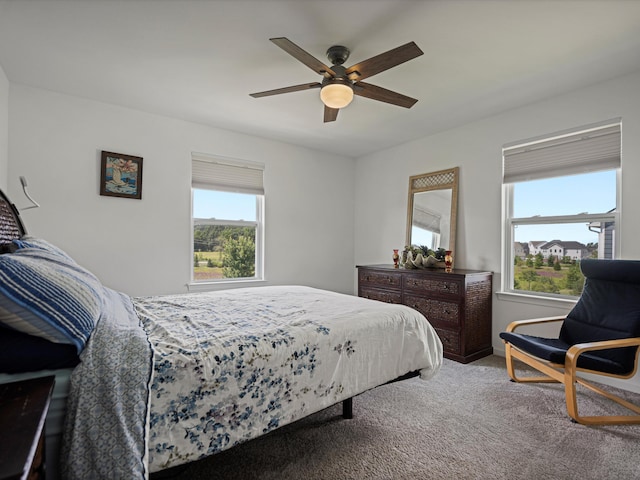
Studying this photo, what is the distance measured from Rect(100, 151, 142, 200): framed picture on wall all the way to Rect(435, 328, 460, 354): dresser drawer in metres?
3.52

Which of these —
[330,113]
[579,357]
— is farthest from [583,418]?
[330,113]

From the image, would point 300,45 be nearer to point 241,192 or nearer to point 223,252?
point 241,192

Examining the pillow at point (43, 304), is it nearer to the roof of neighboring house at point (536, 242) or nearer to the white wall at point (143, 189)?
the white wall at point (143, 189)

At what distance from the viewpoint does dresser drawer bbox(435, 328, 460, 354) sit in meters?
3.16

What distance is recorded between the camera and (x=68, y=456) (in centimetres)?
92

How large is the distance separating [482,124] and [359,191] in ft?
6.73

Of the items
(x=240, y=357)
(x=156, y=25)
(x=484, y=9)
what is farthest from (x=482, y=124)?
(x=240, y=357)

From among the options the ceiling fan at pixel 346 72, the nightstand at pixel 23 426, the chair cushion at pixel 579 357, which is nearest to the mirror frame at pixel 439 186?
the chair cushion at pixel 579 357

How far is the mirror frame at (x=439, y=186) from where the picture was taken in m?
3.80

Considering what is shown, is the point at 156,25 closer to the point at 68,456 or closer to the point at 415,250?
the point at 68,456

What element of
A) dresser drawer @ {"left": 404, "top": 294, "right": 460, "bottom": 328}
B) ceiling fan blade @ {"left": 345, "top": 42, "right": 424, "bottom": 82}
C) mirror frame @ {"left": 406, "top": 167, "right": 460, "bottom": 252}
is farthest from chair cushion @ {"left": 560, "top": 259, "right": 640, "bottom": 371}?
ceiling fan blade @ {"left": 345, "top": 42, "right": 424, "bottom": 82}

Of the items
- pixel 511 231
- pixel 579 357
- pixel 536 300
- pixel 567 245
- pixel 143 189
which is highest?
pixel 143 189

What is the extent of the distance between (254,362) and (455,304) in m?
2.45

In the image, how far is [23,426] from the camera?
0.68m
